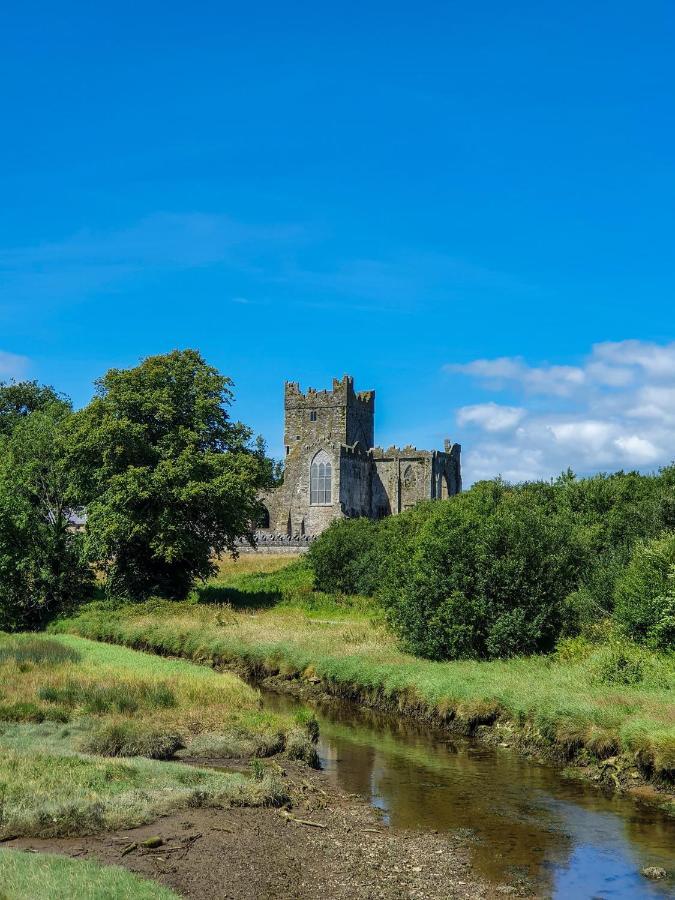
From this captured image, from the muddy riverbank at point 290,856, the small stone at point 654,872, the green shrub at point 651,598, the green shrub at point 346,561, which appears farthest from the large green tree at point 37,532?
the small stone at point 654,872

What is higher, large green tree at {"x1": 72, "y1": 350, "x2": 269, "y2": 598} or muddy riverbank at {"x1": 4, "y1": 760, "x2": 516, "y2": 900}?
large green tree at {"x1": 72, "y1": 350, "x2": 269, "y2": 598}

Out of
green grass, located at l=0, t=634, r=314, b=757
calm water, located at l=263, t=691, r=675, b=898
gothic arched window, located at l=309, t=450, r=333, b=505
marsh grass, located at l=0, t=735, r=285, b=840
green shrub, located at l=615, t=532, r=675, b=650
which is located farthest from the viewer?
gothic arched window, located at l=309, t=450, r=333, b=505

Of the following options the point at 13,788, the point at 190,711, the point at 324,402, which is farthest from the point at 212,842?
the point at 324,402

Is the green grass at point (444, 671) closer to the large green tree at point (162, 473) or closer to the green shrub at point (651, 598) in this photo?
the green shrub at point (651, 598)

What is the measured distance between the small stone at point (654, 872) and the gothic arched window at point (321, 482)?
2981 inches

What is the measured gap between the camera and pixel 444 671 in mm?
28500

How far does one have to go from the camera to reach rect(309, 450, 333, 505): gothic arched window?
89.9 metres

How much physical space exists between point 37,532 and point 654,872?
41.9 meters

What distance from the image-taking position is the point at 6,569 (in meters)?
48.0

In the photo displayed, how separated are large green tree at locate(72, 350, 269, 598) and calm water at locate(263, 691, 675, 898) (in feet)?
82.8

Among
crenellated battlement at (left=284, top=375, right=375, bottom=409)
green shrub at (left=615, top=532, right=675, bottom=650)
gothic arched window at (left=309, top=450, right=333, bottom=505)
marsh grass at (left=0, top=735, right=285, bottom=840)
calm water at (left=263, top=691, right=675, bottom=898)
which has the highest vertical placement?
crenellated battlement at (left=284, top=375, right=375, bottom=409)

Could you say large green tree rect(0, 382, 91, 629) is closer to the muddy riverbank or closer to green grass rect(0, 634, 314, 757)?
green grass rect(0, 634, 314, 757)

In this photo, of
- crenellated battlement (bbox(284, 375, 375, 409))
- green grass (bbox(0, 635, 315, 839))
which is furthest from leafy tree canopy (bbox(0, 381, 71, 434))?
green grass (bbox(0, 635, 315, 839))

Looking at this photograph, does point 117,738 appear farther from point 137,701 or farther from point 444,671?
point 444,671
